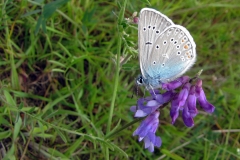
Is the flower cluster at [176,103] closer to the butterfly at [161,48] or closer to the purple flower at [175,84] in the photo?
the purple flower at [175,84]

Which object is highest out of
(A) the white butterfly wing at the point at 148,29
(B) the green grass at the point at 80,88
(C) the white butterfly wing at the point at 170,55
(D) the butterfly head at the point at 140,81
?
(A) the white butterfly wing at the point at 148,29

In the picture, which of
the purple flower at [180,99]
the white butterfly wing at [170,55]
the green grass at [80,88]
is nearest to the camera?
the purple flower at [180,99]

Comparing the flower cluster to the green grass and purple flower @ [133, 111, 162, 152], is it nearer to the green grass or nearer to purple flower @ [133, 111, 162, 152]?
purple flower @ [133, 111, 162, 152]

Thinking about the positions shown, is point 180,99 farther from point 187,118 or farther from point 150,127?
point 150,127

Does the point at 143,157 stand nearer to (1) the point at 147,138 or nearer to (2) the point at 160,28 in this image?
(1) the point at 147,138

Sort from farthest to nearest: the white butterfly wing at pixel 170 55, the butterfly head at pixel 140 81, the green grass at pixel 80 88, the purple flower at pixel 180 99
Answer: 1. the green grass at pixel 80 88
2. the butterfly head at pixel 140 81
3. the white butterfly wing at pixel 170 55
4. the purple flower at pixel 180 99

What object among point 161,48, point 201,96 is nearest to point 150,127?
point 201,96

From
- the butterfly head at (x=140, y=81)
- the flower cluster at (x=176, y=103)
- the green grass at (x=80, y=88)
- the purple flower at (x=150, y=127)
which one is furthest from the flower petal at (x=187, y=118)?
the green grass at (x=80, y=88)
